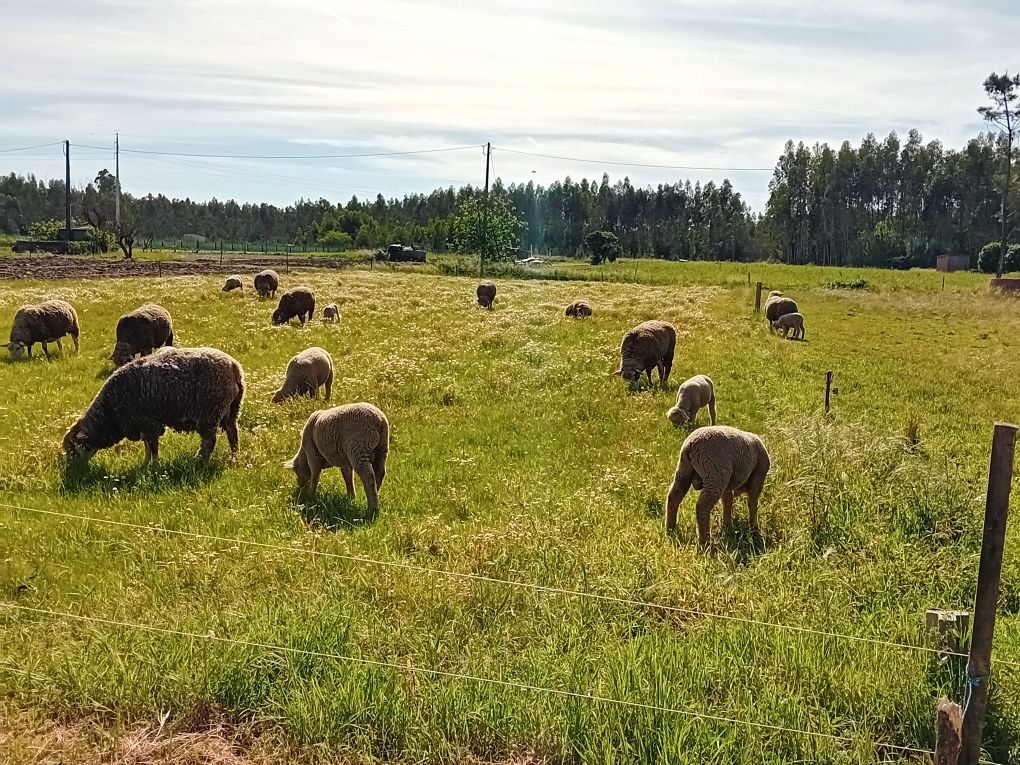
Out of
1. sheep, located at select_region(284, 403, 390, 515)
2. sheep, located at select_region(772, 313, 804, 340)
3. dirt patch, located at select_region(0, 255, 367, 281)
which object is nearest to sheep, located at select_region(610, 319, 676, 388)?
sheep, located at select_region(284, 403, 390, 515)

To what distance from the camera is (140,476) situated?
9547 millimetres

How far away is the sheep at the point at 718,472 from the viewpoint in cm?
773

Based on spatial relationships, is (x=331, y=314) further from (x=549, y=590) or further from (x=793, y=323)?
(x=549, y=590)

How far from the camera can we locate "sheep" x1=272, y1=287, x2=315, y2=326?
A: 27.2m

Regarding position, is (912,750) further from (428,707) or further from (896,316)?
(896,316)

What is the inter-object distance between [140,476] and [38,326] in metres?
12.9

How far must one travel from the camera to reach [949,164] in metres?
112

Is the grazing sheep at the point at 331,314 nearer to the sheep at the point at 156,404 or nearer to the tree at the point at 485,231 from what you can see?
the sheep at the point at 156,404

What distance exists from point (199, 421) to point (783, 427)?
8932 millimetres

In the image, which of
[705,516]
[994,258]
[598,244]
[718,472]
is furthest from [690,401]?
[994,258]

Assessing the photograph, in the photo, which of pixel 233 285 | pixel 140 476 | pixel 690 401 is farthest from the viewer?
pixel 233 285

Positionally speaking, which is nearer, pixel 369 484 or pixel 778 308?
pixel 369 484

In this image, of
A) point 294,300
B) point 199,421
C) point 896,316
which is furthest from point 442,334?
point 896,316

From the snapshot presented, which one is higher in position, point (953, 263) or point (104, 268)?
point (953, 263)
